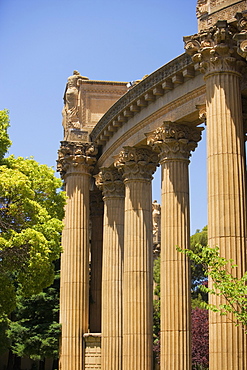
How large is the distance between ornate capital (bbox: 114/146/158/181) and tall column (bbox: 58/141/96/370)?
627 cm

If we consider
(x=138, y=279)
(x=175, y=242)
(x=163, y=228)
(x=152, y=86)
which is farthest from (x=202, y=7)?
(x=138, y=279)

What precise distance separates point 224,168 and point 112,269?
62.8 ft

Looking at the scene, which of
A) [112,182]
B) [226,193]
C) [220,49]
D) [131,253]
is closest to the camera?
[226,193]

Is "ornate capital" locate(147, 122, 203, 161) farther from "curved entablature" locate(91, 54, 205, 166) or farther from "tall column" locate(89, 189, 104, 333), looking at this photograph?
"tall column" locate(89, 189, 104, 333)

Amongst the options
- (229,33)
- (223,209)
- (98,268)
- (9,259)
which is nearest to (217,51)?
(229,33)

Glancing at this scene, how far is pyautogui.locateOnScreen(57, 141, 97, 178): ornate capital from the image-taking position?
164ft

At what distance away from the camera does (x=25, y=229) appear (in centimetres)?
3591

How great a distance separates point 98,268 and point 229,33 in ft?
92.7

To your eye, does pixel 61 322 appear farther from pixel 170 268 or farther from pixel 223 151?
pixel 223 151

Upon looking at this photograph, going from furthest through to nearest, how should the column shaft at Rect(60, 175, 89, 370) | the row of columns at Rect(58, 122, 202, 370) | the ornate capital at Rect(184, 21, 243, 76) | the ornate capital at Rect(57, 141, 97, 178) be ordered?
1. the ornate capital at Rect(57, 141, 97, 178)
2. the column shaft at Rect(60, 175, 89, 370)
3. the row of columns at Rect(58, 122, 202, 370)
4. the ornate capital at Rect(184, 21, 243, 76)

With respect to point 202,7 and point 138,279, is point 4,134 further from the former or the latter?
point 202,7

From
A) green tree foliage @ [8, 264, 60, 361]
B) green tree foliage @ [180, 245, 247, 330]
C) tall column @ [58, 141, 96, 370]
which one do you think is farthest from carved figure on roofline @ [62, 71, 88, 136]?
green tree foliage @ [180, 245, 247, 330]

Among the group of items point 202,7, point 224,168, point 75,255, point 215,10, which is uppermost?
point 202,7

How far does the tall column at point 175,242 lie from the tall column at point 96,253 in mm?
16621
